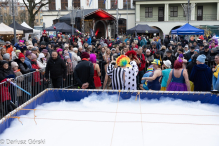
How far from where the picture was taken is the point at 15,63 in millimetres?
6539

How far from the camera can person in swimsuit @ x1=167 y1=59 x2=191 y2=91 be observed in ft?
19.2

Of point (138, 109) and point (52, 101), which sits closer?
point (138, 109)

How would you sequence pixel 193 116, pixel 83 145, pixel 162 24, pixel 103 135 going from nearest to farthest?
1. pixel 83 145
2. pixel 103 135
3. pixel 193 116
4. pixel 162 24

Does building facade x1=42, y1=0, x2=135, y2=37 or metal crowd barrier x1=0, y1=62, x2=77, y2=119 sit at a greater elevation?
building facade x1=42, y1=0, x2=135, y2=37

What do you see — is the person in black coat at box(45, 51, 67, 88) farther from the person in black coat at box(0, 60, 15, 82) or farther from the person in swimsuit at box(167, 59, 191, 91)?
the person in swimsuit at box(167, 59, 191, 91)

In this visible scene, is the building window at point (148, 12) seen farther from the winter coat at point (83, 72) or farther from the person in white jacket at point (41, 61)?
the winter coat at point (83, 72)

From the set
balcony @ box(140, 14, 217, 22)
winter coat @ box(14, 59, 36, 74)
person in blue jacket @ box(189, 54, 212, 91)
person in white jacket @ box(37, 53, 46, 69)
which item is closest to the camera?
person in blue jacket @ box(189, 54, 212, 91)

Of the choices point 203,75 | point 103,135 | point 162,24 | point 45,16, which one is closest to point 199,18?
point 162,24

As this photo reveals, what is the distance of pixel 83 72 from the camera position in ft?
21.5

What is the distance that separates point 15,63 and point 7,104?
49.3 inches

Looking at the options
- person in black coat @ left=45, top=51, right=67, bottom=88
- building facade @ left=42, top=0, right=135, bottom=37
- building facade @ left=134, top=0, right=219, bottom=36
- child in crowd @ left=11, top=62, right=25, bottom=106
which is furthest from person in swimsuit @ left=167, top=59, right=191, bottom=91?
building facade @ left=42, top=0, right=135, bottom=37

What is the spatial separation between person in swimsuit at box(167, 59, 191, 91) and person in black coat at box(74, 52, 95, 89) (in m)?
1.97

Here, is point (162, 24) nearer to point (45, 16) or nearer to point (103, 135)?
point (45, 16)

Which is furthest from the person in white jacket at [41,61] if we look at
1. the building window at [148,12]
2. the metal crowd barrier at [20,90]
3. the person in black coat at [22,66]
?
the building window at [148,12]
